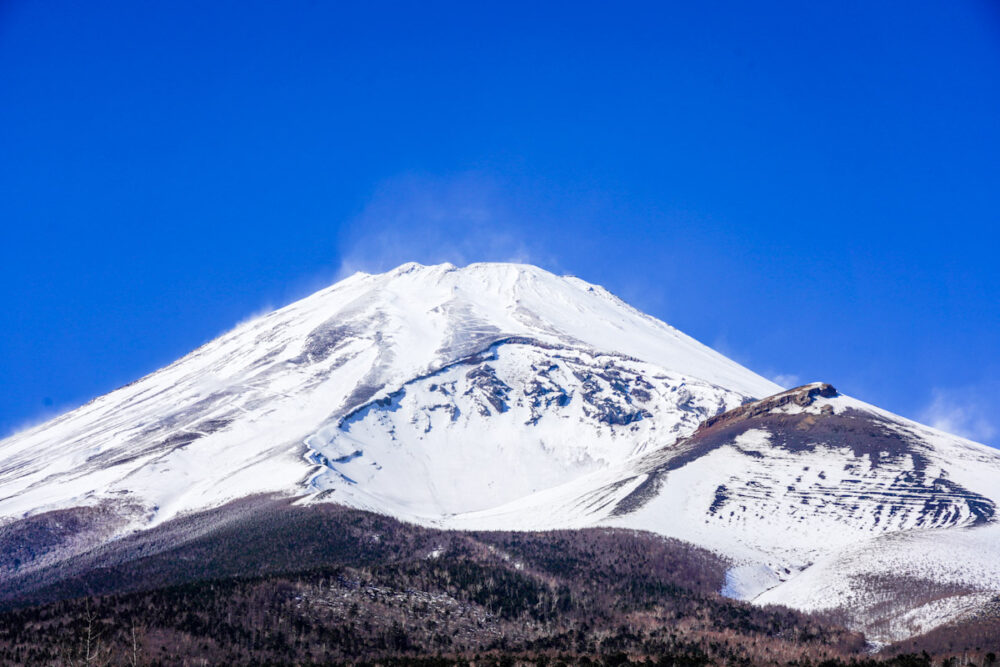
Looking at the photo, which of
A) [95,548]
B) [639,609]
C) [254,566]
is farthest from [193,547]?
[639,609]

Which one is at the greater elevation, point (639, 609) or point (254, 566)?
point (254, 566)

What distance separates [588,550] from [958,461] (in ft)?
276

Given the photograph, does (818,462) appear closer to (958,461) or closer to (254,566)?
(958,461)

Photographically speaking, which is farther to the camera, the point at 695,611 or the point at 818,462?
the point at 818,462

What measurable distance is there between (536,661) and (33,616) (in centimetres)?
4844

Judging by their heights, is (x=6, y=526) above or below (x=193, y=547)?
above

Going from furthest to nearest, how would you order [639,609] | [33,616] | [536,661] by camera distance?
[639,609]
[33,616]
[536,661]

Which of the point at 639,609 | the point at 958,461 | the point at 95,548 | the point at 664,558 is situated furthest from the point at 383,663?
the point at 958,461

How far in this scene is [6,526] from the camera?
7116 inches

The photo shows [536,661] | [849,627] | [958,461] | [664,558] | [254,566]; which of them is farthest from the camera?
[958,461]

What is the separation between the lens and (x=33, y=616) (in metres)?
94.0

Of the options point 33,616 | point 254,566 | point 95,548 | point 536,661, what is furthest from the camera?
point 95,548

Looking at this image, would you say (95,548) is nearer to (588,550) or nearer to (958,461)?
(588,550)

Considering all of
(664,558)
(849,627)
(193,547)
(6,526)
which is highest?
(6,526)
